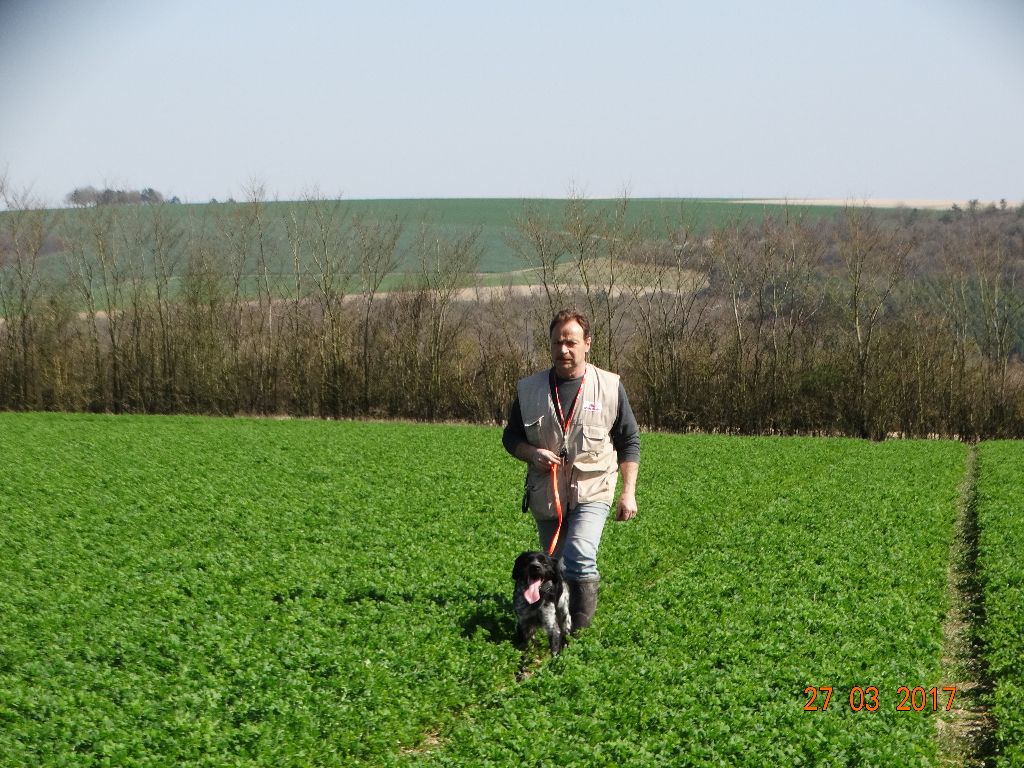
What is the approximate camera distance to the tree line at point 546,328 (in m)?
36.4

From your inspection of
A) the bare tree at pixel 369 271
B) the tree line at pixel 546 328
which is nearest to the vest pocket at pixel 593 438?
the tree line at pixel 546 328

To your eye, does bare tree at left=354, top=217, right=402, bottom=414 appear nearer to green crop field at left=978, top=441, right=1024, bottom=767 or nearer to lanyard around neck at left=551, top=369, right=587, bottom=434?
green crop field at left=978, top=441, right=1024, bottom=767

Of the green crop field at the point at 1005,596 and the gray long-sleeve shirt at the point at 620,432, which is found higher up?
the gray long-sleeve shirt at the point at 620,432

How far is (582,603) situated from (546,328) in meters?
31.8

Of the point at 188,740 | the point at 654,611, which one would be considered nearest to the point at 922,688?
the point at 654,611

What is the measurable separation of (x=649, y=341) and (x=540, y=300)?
273 inches

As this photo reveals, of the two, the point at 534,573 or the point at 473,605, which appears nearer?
the point at 534,573

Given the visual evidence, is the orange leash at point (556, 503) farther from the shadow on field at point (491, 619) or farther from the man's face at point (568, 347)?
the shadow on field at point (491, 619)

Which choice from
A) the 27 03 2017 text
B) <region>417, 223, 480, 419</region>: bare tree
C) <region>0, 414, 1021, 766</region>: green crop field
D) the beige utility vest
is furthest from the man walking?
<region>417, 223, 480, 419</region>: bare tree

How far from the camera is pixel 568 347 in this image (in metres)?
7.64

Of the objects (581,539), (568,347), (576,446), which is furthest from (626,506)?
(568,347)

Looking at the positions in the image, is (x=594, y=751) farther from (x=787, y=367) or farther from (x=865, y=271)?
(x=865, y=271)

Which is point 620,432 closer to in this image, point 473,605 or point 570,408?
point 570,408

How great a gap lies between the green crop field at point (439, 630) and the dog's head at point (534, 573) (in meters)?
0.65
